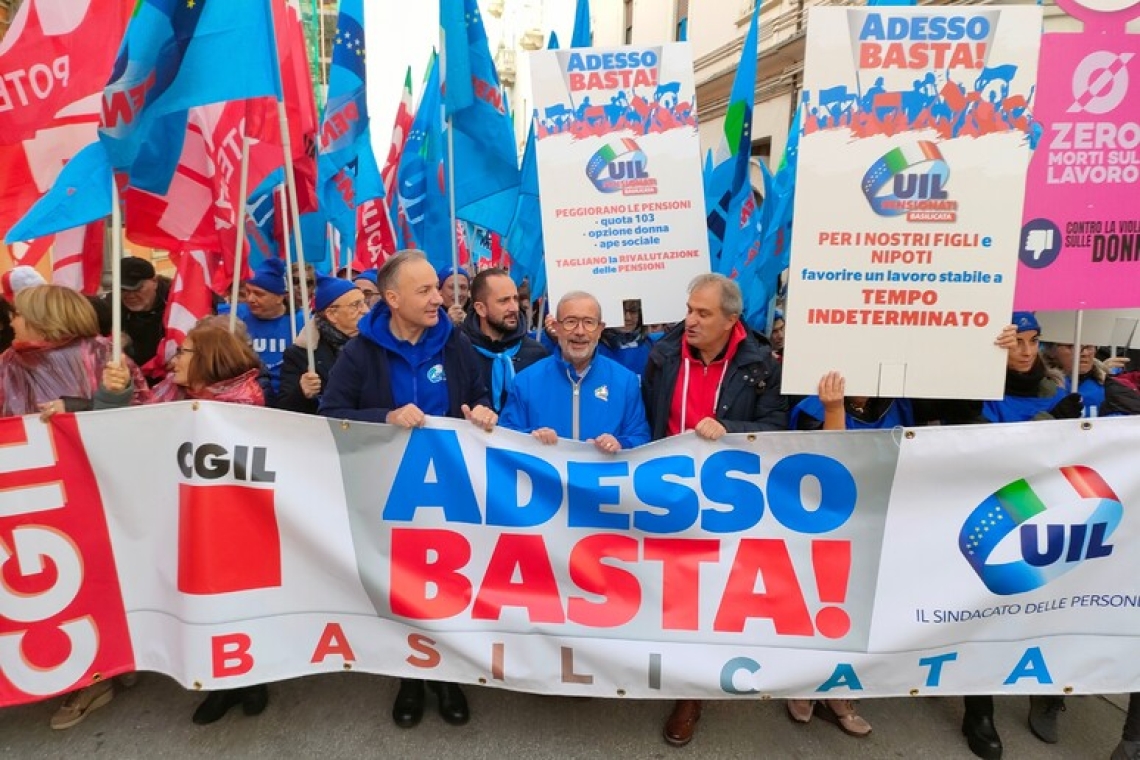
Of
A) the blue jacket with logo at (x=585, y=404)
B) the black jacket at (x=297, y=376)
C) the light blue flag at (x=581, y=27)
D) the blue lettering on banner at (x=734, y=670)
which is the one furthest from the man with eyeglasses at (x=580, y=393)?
the light blue flag at (x=581, y=27)

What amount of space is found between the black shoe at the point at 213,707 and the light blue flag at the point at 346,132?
3807mm

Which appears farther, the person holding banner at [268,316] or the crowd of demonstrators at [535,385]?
the person holding banner at [268,316]

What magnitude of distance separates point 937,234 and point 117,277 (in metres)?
3.19

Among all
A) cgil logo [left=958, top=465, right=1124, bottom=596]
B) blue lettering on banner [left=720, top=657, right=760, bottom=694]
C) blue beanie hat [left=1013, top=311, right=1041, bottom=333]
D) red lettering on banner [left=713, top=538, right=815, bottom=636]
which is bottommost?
blue lettering on banner [left=720, top=657, right=760, bottom=694]

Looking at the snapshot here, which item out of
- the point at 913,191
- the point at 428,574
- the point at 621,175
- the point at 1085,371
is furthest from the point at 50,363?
the point at 1085,371

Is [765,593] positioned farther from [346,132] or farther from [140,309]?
[346,132]

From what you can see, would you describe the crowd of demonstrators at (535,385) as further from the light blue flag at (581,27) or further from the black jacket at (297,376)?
the light blue flag at (581,27)

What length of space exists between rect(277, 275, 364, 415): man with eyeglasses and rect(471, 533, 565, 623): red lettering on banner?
4.28 feet

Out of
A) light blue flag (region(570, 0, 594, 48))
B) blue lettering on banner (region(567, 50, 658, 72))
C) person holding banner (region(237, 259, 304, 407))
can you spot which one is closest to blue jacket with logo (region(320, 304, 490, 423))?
person holding banner (region(237, 259, 304, 407))

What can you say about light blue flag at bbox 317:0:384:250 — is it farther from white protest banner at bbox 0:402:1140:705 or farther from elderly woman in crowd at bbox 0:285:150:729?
white protest banner at bbox 0:402:1140:705

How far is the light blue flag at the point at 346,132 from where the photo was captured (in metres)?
5.18

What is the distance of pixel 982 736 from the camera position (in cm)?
280

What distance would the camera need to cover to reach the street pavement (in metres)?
2.79

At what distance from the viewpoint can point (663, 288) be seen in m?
3.96
